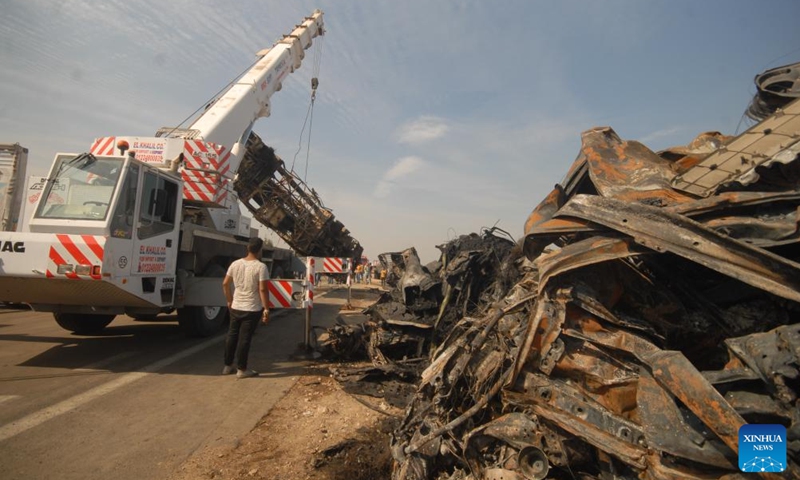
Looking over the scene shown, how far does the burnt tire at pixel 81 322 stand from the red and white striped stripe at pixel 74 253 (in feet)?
7.23

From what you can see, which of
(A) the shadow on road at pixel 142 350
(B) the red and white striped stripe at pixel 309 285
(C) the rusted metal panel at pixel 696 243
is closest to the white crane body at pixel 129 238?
(A) the shadow on road at pixel 142 350

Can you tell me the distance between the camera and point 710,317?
253 centimetres

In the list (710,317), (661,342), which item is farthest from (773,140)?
(661,342)

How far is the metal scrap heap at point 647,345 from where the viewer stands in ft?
5.94

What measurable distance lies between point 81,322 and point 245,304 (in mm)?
3403

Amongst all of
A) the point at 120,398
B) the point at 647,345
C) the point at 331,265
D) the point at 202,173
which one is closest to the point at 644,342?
the point at 647,345

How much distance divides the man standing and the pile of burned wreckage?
2791mm

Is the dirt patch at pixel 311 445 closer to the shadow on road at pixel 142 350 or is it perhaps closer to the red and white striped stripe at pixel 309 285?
the shadow on road at pixel 142 350

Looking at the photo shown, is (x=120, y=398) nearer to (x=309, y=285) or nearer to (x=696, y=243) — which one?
(x=309, y=285)

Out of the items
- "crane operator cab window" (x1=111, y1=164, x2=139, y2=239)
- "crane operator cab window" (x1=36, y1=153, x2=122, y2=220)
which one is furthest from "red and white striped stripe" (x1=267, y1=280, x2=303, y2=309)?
"crane operator cab window" (x1=36, y1=153, x2=122, y2=220)

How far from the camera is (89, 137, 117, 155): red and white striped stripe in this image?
6.38 m

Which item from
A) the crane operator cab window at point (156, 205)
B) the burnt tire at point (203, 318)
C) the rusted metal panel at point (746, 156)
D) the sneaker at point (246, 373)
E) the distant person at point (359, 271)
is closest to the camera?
the rusted metal panel at point (746, 156)

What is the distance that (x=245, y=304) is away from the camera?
4.93 m

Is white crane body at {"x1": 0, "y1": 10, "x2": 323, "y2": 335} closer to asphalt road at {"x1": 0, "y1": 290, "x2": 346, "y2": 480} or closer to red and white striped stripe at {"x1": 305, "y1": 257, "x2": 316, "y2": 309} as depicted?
asphalt road at {"x1": 0, "y1": 290, "x2": 346, "y2": 480}
